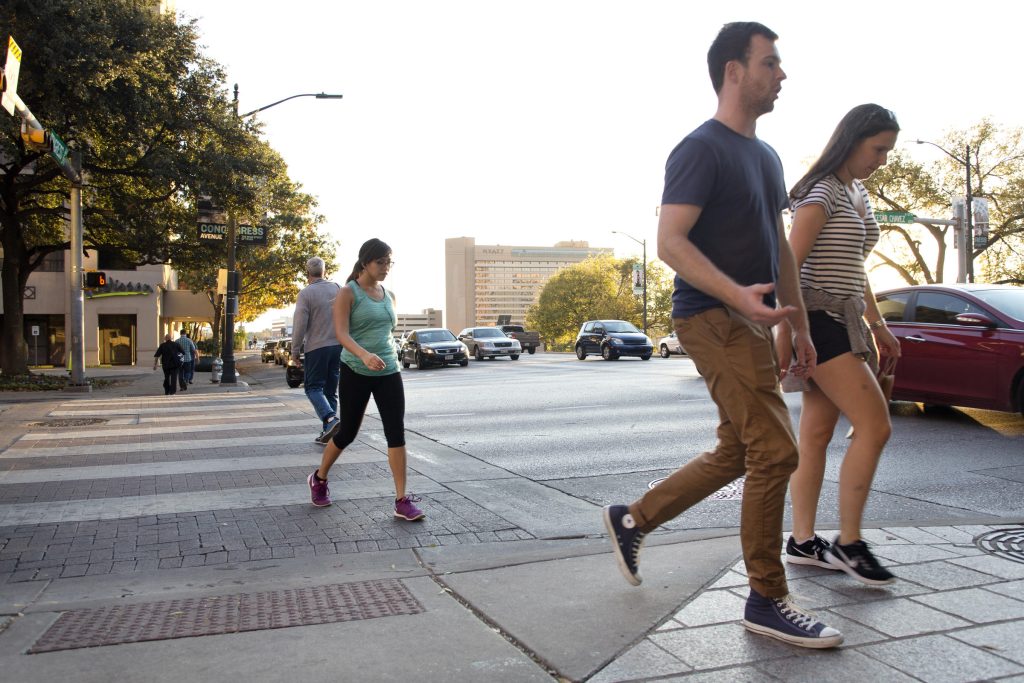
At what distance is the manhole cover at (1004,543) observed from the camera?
3.80 m

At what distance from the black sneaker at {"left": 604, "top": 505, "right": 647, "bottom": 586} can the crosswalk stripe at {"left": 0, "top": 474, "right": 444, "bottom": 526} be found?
2.67 m

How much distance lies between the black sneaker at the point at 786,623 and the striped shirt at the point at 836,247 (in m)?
1.39

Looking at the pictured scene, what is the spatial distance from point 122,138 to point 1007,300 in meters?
18.7

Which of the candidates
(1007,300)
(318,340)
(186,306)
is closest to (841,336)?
(318,340)

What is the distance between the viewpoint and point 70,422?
35.0 feet

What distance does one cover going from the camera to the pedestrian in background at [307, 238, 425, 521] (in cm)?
513

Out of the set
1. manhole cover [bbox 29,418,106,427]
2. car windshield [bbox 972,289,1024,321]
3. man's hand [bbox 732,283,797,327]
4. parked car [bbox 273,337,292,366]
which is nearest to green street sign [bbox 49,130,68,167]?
manhole cover [bbox 29,418,106,427]

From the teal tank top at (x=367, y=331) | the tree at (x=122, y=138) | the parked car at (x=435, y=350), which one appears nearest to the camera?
the teal tank top at (x=367, y=331)

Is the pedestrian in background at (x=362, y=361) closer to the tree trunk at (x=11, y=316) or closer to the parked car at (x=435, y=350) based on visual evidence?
the tree trunk at (x=11, y=316)

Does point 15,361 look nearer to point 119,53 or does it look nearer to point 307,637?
point 119,53

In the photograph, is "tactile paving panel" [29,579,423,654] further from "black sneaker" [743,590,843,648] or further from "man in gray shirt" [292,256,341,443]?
"man in gray shirt" [292,256,341,443]

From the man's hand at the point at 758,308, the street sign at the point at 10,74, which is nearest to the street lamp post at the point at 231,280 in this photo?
the street sign at the point at 10,74

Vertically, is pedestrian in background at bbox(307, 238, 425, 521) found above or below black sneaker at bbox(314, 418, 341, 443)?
above

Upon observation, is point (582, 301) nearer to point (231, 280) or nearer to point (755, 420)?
point (231, 280)
